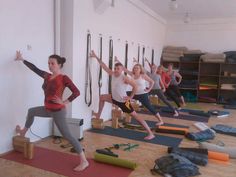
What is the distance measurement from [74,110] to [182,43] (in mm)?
6109

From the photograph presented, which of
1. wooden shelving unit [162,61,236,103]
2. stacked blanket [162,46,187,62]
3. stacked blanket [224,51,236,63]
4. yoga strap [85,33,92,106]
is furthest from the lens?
stacked blanket [162,46,187,62]

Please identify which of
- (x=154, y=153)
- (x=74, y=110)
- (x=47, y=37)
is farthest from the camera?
(x=74, y=110)

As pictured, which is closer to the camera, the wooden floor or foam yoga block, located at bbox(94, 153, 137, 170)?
the wooden floor

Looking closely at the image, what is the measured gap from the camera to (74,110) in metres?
4.21

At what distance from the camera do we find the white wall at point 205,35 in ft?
27.8

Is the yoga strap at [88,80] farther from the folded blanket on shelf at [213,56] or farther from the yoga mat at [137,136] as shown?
the folded blanket on shelf at [213,56]

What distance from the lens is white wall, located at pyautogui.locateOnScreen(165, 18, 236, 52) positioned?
847cm

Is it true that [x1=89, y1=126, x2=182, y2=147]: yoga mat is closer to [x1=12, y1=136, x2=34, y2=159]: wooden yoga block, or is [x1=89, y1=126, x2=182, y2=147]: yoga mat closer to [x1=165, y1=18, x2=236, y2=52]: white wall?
[x1=12, y1=136, x2=34, y2=159]: wooden yoga block

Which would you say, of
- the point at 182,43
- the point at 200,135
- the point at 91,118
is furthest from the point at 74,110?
the point at 182,43

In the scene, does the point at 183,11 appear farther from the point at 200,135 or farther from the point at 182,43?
the point at 200,135

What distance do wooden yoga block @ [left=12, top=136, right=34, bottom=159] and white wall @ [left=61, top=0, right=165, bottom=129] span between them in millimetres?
1081

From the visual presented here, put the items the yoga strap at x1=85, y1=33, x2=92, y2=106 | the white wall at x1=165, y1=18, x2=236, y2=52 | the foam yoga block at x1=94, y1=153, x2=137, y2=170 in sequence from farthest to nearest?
the white wall at x1=165, y1=18, x2=236, y2=52, the yoga strap at x1=85, y1=33, x2=92, y2=106, the foam yoga block at x1=94, y1=153, x2=137, y2=170

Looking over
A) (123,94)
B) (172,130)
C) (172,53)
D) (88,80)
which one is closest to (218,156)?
(172,130)

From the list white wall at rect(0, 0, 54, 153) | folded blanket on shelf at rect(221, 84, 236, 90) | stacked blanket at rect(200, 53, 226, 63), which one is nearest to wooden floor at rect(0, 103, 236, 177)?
white wall at rect(0, 0, 54, 153)
